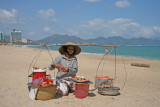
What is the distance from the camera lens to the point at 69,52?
20.1 feet

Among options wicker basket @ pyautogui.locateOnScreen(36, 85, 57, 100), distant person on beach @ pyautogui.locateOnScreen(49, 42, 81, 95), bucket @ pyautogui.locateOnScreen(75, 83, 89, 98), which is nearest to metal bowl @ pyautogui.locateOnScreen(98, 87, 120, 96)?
bucket @ pyautogui.locateOnScreen(75, 83, 89, 98)

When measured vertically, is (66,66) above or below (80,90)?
above

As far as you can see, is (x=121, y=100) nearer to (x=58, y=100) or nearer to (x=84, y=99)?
(x=84, y=99)

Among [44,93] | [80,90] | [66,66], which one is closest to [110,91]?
[80,90]

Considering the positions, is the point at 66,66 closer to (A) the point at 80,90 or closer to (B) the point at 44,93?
(A) the point at 80,90

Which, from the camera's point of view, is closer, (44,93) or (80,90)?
(44,93)

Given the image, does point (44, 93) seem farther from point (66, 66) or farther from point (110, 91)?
point (110, 91)

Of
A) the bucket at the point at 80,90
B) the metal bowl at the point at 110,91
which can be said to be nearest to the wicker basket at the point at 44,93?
the bucket at the point at 80,90

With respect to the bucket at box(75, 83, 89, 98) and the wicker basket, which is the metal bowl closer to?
the bucket at box(75, 83, 89, 98)

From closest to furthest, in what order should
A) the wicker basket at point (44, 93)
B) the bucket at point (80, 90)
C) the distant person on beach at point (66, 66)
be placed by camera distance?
the wicker basket at point (44, 93), the bucket at point (80, 90), the distant person on beach at point (66, 66)

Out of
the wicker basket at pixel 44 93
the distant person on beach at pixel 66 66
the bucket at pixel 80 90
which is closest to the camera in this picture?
the wicker basket at pixel 44 93

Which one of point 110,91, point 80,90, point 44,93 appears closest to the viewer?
point 44,93

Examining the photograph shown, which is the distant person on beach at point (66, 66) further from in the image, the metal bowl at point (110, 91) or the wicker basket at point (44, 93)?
the metal bowl at point (110, 91)

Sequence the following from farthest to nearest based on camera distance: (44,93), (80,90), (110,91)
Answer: (110,91), (80,90), (44,93)
